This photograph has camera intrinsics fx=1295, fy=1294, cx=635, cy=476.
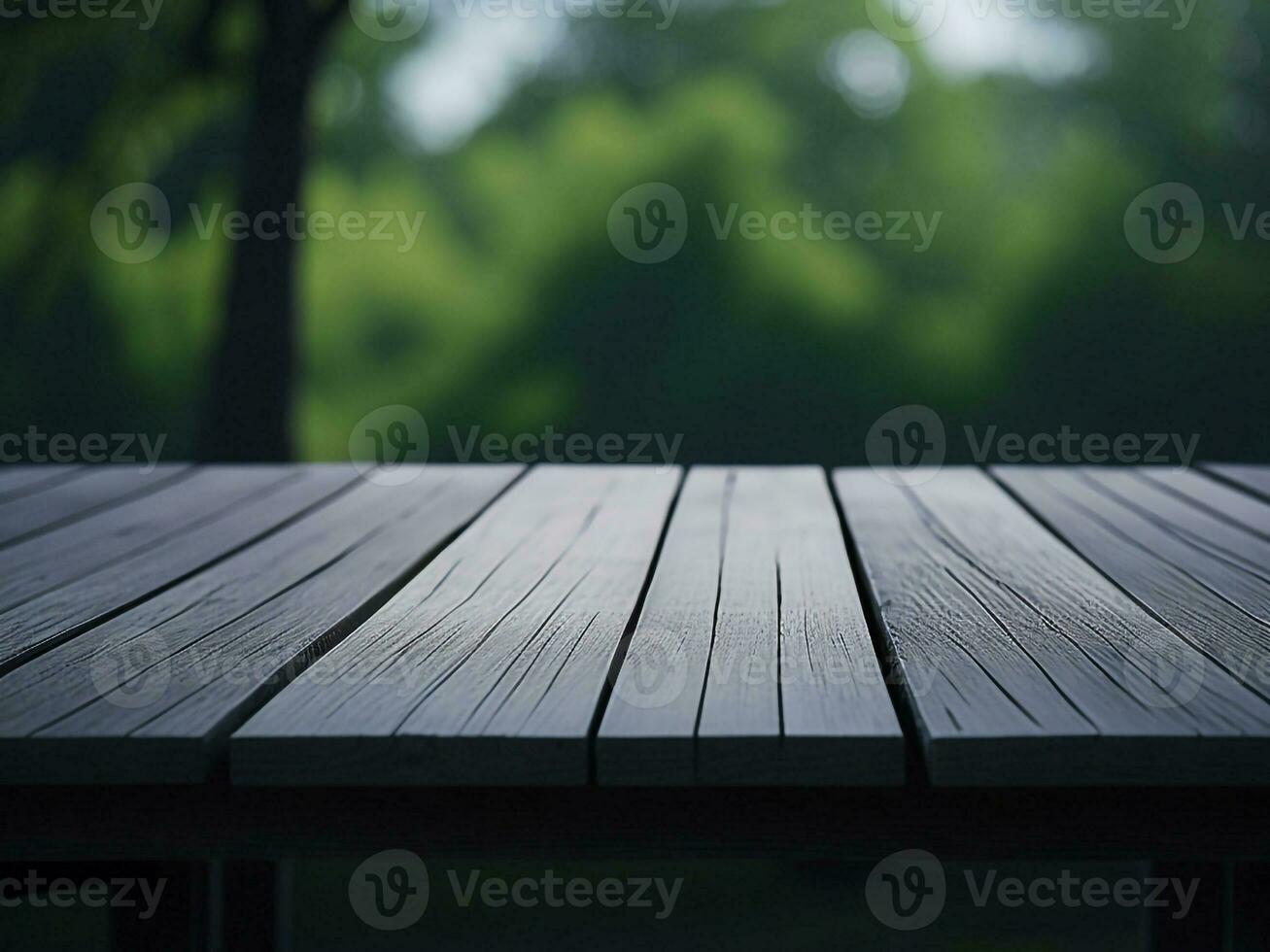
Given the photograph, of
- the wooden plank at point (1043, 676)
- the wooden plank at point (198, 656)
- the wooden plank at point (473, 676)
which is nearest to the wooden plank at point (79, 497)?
the wooden plank at point (198, 656)

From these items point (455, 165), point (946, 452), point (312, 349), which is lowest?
point (946, 452)

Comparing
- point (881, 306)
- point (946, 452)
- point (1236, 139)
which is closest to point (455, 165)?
point (881, 306)

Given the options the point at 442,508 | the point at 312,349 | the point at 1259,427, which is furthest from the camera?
the point at 312,349

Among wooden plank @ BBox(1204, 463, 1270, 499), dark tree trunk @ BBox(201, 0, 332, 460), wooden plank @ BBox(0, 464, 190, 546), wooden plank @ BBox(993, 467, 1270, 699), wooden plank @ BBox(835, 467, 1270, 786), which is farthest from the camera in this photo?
→ dark tree trunk @ BBox(201, 0, 332, 460)

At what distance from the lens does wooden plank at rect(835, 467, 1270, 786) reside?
884mm

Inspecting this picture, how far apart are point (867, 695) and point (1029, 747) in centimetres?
14

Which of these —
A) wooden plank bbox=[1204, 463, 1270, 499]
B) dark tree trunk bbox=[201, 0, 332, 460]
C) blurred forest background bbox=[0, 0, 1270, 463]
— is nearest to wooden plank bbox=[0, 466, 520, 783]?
wooden plank bbox=[1204, 463, 1270, 499]

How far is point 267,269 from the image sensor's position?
4.21 metres

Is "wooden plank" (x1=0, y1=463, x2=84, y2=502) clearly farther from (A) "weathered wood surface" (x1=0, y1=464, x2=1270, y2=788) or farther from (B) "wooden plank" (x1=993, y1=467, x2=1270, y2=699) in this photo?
(B) "wooden plank" (x1=993, y1=467, x2=1270, y2=699)

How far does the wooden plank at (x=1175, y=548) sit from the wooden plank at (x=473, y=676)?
1.74 ft

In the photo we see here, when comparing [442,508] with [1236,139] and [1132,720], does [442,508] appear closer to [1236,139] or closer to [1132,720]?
[1132,720]

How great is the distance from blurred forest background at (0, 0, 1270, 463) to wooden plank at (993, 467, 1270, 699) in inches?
134

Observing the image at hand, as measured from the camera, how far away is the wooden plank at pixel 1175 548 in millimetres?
1182

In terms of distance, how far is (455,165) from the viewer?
20.0 ft
